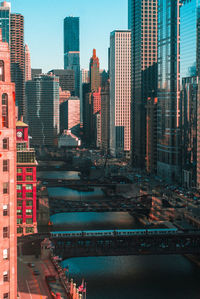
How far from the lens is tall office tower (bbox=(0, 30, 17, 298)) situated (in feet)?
188

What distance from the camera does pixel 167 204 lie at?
171625mm

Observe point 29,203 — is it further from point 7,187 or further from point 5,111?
point 5,111

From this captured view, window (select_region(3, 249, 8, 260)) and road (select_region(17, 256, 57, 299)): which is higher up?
window (select_region(3, 249, 8, 260))

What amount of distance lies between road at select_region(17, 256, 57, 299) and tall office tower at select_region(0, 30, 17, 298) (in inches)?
945

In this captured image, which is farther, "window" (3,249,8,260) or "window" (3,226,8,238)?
"window" (3,226,8,238)

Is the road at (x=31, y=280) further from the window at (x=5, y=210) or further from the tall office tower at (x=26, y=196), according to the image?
the window at (x=5, y=210)

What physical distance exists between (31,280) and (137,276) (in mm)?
28466

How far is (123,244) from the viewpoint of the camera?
124m

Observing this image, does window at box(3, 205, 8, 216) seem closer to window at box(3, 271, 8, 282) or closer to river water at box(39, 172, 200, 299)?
window at box(3, 271, 8, 282)

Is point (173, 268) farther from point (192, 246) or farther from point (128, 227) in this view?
point (128, 227)

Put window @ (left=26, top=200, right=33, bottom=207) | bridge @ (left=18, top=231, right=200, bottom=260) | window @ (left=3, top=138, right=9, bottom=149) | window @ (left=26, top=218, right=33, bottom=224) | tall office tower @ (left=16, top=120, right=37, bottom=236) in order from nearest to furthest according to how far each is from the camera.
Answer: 1. window @ (left=3, top=138, right=9, bottom=149)
2. bridge @ (left=18, top=231, right=200, bottom=260)
3. tall office tower @ (left=16, top=120, right=37, bottom=236)
4. window @ (left=26, top=200, right=33, bottom=207)
5. window @ (left=26, top=218, right=33, bottom=224)

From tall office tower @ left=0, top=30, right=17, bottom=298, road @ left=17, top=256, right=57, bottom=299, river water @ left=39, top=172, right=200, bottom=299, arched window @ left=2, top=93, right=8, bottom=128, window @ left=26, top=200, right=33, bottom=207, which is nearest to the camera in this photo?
tall office tower @ left=0, top=30, right=17, bottom=298

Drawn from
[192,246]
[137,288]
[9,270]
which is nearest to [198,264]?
[192,246]

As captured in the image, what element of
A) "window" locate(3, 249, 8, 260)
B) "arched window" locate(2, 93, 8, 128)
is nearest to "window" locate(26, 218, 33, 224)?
"window" locate(3, 249, 8, 260)
